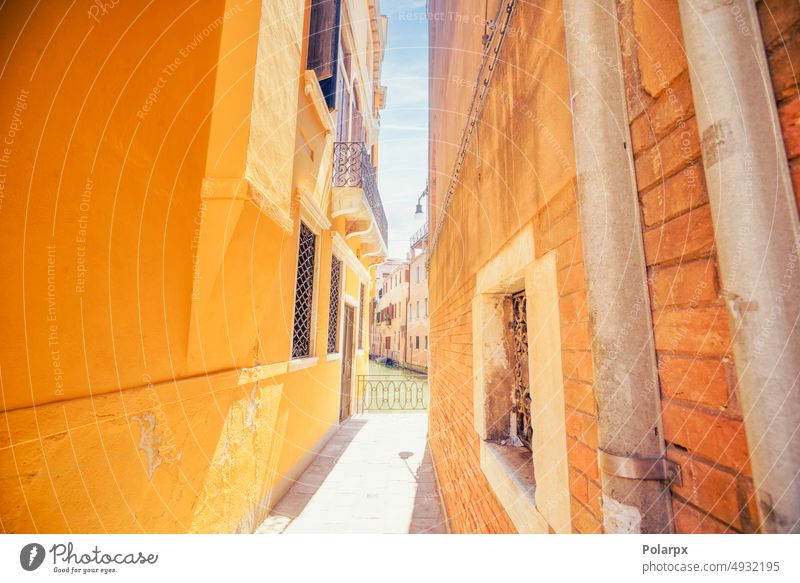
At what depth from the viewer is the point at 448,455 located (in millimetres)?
4207

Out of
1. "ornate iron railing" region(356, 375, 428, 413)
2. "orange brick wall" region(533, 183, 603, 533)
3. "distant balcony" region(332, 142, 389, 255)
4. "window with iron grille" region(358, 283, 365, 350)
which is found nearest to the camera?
"orange brick wall" region(533, 183, 603, 533)

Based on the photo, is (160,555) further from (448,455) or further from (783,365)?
(448,455)

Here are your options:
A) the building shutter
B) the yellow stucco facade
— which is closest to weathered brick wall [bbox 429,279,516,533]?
the yellow stucco facade

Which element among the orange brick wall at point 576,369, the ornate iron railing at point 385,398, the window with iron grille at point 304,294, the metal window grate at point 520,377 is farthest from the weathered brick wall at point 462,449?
the ornate iron railing at point 385,398

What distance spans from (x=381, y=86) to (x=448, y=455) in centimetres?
1343

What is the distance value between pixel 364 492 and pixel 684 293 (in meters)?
5.16

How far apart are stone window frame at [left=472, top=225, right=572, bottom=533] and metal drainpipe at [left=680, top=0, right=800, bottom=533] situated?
67 cm

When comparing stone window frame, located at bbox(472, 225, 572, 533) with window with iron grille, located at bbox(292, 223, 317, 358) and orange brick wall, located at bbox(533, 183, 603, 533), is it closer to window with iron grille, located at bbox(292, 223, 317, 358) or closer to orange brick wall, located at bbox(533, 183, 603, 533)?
orange brick wall, located at bbox(533, 183, 603, 533)

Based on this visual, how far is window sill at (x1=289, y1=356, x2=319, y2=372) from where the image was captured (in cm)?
491

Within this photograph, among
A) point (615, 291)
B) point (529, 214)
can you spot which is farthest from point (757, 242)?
point (529, 214)

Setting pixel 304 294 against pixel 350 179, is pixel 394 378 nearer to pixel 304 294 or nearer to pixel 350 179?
pixel 350 179

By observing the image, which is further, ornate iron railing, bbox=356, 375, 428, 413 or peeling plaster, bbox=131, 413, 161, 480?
ornate iron railing, bbox=356, 375, 428, 413

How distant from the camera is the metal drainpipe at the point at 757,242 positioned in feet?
1.96

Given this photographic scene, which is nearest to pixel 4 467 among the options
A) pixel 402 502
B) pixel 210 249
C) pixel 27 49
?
pixel 210 249
